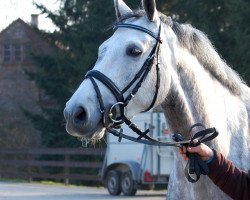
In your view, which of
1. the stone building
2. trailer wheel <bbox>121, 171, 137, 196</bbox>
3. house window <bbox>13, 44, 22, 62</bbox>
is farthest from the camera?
house window <bbox>13, 44, 22, 62</bbox>

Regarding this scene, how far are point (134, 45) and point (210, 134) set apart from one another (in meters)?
0.78

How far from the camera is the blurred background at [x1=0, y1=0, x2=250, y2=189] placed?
24781mm

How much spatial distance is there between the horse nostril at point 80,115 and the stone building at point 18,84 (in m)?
30.3

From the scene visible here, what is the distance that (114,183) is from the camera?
2022 centimetres

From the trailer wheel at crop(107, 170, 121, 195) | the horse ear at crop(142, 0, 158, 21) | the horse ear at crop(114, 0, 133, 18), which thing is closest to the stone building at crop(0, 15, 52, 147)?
the trailer wheel at crop(107, 170, 121, 195)

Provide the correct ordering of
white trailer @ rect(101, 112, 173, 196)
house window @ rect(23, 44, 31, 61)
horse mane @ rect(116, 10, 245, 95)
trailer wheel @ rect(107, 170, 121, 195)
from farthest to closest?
house window @ rect(23, 44, 31, 61) < trailer wheel @ rect(107, 170, 121, 195) < white trailer @ rect(101, 112, 173, 196) < horse mane @ rect(116, 10, 245, 95)

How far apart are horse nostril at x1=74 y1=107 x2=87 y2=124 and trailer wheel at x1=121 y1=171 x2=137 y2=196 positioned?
15.4m

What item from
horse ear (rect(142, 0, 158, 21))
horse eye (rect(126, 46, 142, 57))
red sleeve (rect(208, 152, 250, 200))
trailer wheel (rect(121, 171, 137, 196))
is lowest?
trailer wheel (rect(121, 171, 137, 196))

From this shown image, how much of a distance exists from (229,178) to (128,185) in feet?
51.2

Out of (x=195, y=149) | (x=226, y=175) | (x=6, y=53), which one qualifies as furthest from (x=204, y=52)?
(x=6, y=53)

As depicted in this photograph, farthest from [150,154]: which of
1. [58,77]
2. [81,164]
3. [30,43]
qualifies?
[30,43]

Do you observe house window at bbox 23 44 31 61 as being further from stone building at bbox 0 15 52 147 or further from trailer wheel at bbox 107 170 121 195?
trailer wheel at bbox 107 170 121 195

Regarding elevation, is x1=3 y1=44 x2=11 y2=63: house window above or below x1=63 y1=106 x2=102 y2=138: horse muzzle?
above

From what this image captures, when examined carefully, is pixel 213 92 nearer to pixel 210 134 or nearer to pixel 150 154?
pixel 210 134
